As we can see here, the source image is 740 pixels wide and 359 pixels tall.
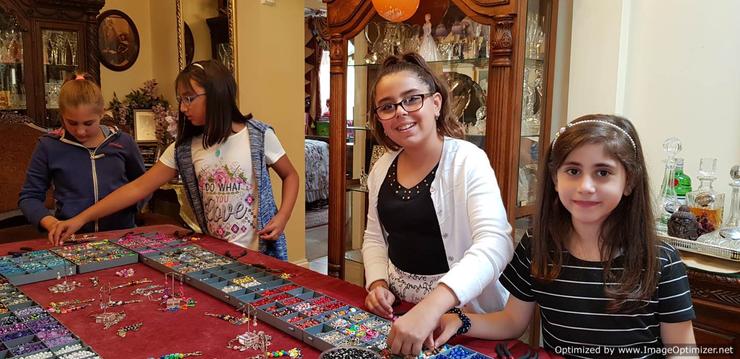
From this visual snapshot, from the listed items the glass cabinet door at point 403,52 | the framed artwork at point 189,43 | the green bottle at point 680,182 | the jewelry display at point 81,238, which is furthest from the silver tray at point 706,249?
the framed artwork at point 189,43

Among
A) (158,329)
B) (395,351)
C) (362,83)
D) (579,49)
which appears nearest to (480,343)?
(395,351)

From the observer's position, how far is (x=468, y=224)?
155 centimetres

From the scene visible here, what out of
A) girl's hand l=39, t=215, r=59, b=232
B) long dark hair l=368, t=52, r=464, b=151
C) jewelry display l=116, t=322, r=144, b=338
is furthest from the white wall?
girl's hand l=39, t=215, r=59, b=232

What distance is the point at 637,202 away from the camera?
1295 millimetres

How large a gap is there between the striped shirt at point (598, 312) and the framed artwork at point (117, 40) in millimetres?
4620

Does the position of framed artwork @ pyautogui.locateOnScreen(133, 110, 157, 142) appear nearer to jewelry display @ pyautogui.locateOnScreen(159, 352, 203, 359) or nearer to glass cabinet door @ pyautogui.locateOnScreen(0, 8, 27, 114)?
→ glass cabinet door @ pyautogui.locateOnScreen(0, 8, 27, 114)

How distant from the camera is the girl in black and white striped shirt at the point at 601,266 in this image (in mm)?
1249

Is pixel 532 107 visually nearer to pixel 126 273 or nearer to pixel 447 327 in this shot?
pixel 447 327

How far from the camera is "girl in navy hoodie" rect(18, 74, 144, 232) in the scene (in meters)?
2.37

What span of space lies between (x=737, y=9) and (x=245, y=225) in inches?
81.5

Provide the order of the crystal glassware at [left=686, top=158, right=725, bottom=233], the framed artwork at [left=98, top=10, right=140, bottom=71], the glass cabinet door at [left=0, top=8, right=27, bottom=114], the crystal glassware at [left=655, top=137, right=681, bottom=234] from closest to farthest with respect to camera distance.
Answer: the crystal glassware at [left=686, top=158, right=725, bottom=233]
the crystal glassware at [left=655, top=137, right=681, bottom=234]
the glass cabinet door at [left=0, top=8, right=27, bottom=114]
the framed artwork at [left=98, top=10, right=140, bottom=71]

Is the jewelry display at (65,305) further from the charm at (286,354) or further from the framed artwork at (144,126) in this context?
the framed artwork at (144,126)

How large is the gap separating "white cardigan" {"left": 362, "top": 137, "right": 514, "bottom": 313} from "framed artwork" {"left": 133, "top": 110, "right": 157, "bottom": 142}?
356 centimetres

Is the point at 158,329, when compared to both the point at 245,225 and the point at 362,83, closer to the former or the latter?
the point at 245,225
